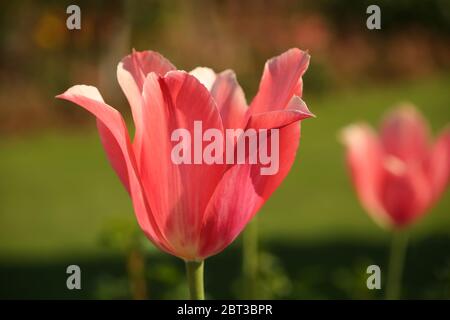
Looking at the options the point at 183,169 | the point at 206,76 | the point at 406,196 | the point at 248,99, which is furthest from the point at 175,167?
the point at 248,99

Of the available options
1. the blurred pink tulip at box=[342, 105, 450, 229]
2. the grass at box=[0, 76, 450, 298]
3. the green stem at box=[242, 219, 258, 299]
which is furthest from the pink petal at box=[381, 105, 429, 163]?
the grass at box=[0, 76, 450, 298]

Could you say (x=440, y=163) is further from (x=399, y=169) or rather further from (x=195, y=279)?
(x=195, y=279)

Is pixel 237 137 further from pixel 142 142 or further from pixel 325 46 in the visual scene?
pixel 325 46

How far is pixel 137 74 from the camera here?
0.50 m

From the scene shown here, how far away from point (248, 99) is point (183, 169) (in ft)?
11.0

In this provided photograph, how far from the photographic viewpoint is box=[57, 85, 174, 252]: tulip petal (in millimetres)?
451

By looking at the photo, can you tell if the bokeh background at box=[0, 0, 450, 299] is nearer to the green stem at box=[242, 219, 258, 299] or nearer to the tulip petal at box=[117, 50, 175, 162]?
the green stem at box=[242, 219, 258, 299]

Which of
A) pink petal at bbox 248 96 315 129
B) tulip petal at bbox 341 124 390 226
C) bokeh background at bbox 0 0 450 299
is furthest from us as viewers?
bokeh background at bbox 0 0 450 299

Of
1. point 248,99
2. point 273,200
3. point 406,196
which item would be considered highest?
point 248,99

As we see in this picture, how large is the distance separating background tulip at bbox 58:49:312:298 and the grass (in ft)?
4.04

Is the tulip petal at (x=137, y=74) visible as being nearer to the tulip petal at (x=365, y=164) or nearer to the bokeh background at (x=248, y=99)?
the tulip petal at (x=365, y=164)

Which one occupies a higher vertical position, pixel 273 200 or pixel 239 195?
pixel 239 195

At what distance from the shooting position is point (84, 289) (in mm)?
2068
